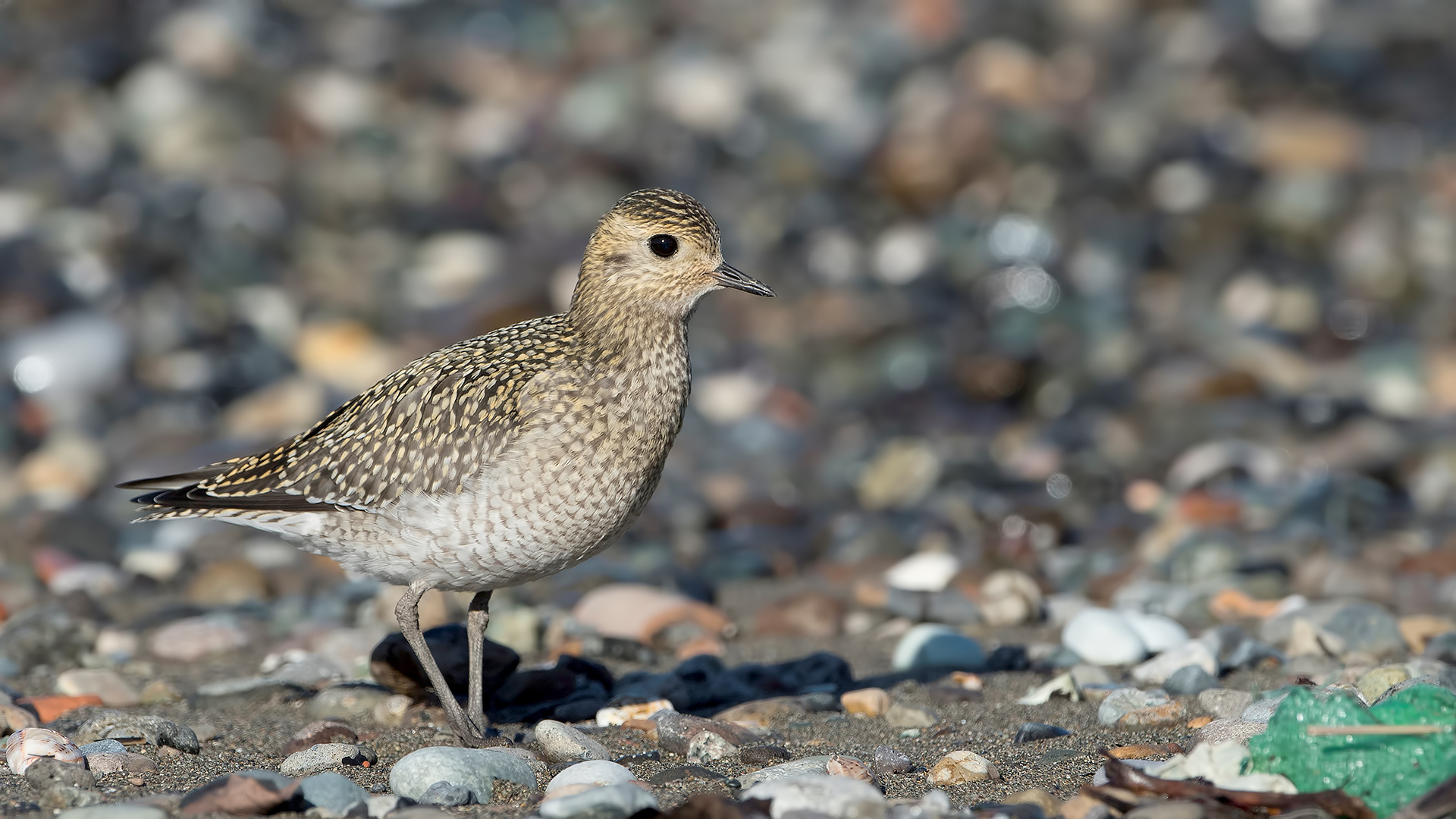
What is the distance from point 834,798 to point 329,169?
11.7 metres

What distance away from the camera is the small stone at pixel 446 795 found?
4.92 meters

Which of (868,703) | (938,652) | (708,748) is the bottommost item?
(938,652)

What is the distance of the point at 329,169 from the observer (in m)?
15.1

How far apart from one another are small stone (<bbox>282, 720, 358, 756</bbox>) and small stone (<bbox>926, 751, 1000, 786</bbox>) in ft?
7.04

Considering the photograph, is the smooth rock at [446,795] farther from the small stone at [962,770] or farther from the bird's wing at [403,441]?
the small stone at [962,770]

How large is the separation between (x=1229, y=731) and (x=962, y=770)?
902 millimetres

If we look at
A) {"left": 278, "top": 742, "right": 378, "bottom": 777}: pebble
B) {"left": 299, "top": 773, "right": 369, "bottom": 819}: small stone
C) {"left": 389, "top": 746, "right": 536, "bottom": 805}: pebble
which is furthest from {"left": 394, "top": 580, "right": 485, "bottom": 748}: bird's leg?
{"left": 299, "top": 773, "right": 369, "bottom": 819}: small stone

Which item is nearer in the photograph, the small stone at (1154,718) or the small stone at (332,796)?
the small stone at (332,796)

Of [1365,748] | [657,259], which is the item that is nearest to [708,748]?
[657,259]

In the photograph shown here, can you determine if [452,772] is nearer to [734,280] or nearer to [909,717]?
[909,717]

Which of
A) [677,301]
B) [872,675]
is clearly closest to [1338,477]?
[872,675]

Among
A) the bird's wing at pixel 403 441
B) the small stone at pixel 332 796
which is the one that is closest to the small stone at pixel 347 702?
the bird's wing at pixel 403 441

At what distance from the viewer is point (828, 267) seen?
547 inches

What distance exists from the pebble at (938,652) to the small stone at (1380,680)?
5.60 ft
